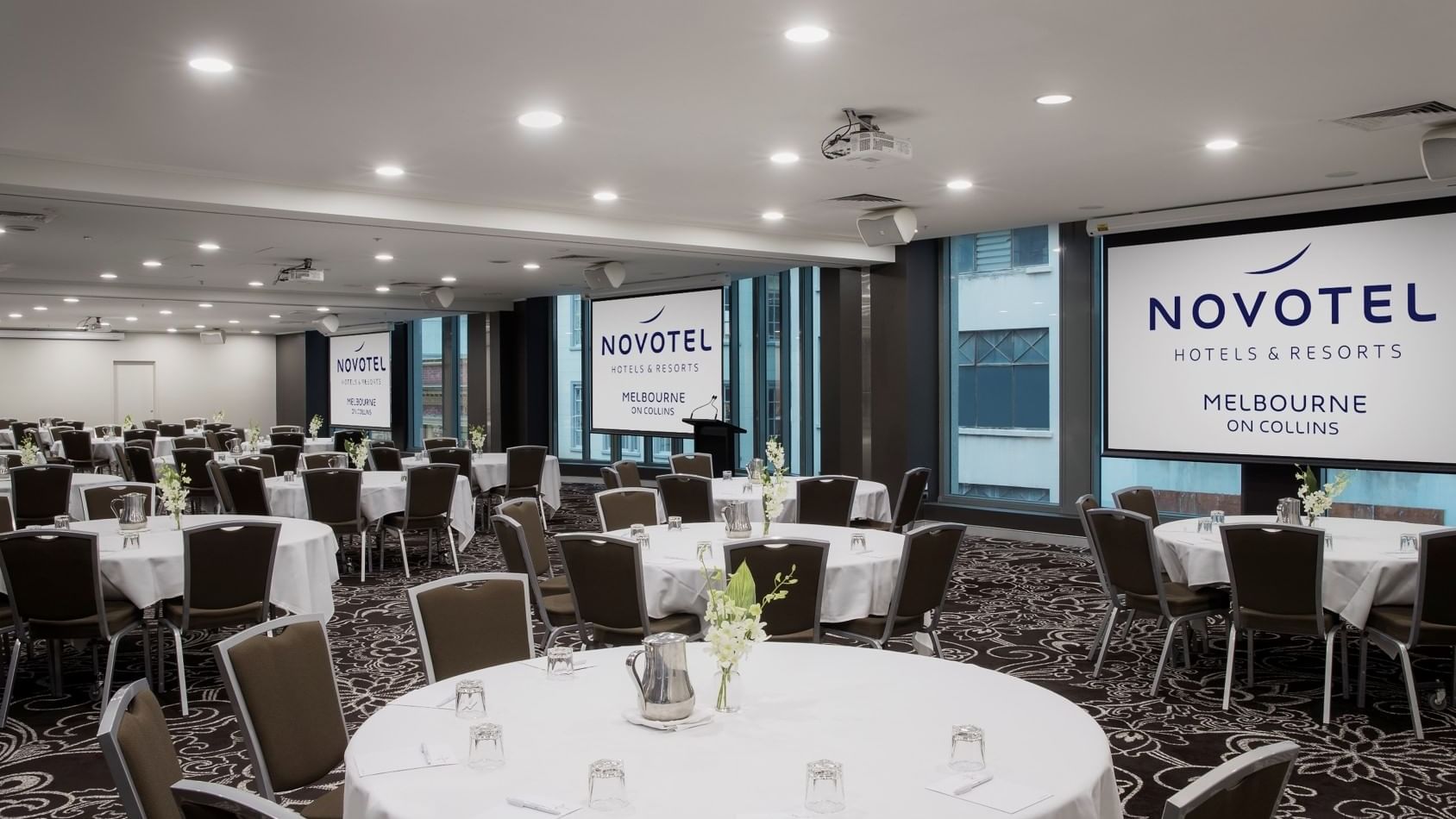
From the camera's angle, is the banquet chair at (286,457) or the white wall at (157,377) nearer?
the banquet chair at (286,457)

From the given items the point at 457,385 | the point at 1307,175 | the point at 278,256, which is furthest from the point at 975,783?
the point at 457,385

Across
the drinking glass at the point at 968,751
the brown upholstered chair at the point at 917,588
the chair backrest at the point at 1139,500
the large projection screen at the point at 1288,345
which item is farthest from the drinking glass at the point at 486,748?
the large projection screen at the point at 1288,345

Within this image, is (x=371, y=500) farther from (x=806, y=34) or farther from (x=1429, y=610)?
(x=1429, y=610)

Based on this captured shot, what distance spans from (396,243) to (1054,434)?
7.01m

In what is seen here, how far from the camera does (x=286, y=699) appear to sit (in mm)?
2990

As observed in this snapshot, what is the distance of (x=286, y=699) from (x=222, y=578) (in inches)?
105

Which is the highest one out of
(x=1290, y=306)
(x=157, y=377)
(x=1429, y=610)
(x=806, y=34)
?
(x=806, y=34)

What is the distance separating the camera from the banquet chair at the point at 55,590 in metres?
4.96

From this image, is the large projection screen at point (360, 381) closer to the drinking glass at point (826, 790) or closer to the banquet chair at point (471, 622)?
the banquet chair at point (471, 622)

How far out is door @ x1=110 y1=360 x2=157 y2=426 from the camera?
2559cm

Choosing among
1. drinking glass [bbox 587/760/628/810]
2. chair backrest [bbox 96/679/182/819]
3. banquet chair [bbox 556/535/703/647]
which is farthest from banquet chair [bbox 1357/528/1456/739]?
chair backrest [bbox 96/679/182/819]

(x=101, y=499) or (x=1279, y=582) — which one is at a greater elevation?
(x=101, y=499)

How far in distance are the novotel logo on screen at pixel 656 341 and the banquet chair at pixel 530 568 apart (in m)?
9.18

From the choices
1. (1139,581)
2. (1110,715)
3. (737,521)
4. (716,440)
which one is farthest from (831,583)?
A: (716,440)
